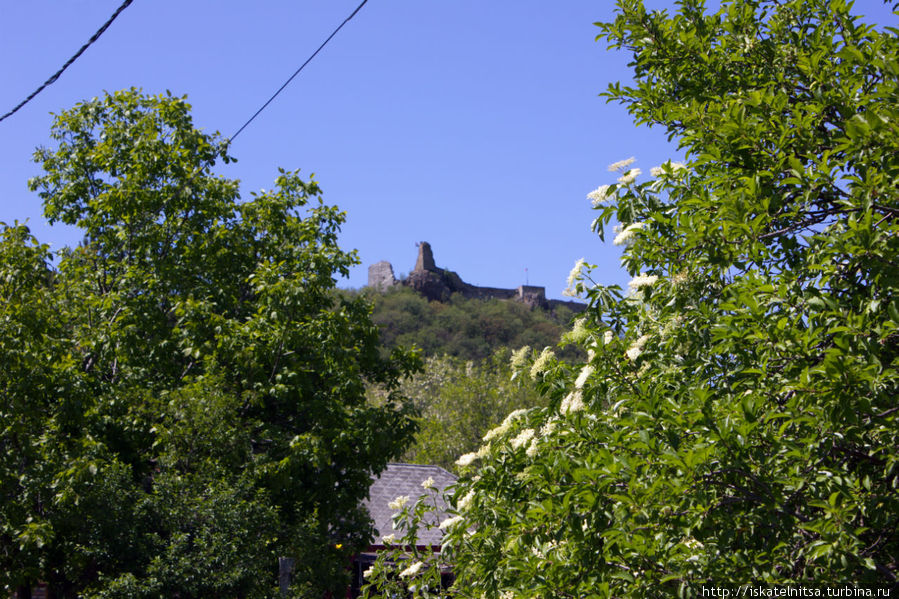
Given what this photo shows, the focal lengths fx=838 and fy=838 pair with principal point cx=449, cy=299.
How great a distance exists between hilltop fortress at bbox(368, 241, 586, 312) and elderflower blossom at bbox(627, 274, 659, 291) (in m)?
97.3

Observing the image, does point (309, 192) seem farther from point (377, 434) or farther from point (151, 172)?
point (377, 434)

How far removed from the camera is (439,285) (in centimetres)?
10588

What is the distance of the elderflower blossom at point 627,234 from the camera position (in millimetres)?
4645

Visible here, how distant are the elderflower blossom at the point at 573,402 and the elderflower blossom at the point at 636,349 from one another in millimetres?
376

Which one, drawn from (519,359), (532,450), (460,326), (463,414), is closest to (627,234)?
(519,359)

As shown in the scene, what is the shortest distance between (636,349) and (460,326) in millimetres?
78557

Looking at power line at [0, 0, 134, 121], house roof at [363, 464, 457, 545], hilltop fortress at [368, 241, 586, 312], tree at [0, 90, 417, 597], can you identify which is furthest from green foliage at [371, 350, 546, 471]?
hilltop fortress at [368, 241, 586, 312]

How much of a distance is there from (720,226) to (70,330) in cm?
1172

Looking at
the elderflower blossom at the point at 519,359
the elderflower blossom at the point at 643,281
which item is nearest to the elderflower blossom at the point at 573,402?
the elderflower blossom at the point at 519,359

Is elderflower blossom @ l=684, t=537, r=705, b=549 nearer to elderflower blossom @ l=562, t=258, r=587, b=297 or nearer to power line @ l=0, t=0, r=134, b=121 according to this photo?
elderflower blossom @ l=562, t=258, r=587, b=297

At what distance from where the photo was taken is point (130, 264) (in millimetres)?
13336

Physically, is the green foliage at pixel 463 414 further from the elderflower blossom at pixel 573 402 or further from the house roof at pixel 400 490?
the elderflower blossom at pixel 573 402

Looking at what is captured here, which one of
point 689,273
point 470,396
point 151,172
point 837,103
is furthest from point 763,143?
point 470,396

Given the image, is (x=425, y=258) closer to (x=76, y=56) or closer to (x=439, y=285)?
(x=439, y=285)
